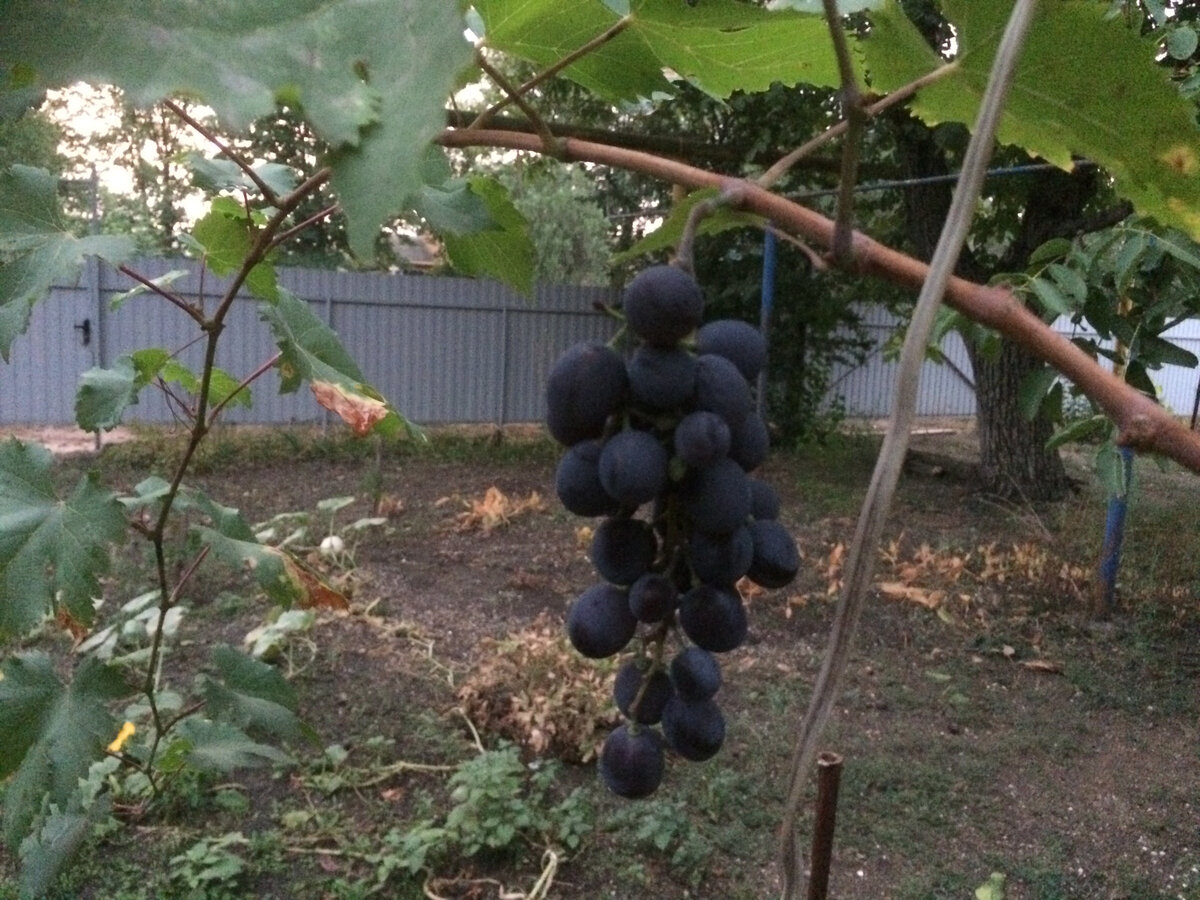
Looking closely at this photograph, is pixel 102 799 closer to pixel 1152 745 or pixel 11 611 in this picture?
pixel 11 611

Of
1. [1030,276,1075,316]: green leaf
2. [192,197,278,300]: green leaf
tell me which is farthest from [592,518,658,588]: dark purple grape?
[1030,276,1075,316]: green leaf

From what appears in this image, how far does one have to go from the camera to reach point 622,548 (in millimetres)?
611

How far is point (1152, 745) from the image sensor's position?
317 cm

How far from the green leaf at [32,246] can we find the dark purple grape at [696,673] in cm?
64

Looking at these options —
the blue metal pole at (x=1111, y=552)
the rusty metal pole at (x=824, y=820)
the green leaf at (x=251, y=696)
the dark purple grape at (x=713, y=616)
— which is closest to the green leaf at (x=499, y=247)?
the dark purple grape at (x=713, y=616)

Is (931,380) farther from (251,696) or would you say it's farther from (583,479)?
(583,479)

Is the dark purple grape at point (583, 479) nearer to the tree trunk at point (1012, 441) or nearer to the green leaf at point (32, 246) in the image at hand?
the green leaf at point (32, 246)

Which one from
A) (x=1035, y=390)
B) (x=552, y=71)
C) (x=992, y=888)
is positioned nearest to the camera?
(x=552, y=71)

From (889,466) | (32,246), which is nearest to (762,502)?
(889,466)

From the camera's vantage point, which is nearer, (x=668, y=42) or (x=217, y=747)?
(x=668, y=42)

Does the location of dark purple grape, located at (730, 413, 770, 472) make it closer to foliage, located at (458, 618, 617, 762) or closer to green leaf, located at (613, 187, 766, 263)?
Result: green leaf, located at (613, 187, 766, 263)

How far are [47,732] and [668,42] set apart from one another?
1.08m

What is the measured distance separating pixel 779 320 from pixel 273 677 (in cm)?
739

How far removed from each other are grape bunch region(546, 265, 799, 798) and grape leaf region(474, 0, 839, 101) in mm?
328
